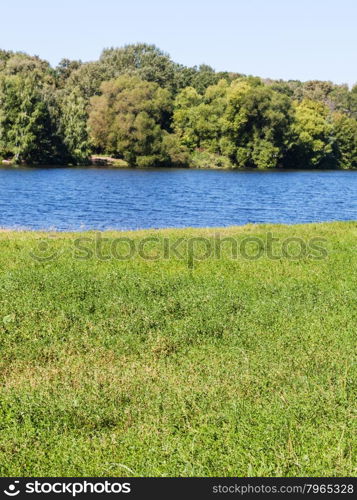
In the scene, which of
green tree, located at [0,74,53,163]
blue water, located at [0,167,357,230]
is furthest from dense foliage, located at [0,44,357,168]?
blue water, located at [0,167,357,230]

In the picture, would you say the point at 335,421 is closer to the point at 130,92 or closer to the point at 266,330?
the point at 266,330

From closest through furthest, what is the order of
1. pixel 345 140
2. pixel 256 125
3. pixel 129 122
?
pixel 129 122 → pixel 256 125 → pixel 345 140

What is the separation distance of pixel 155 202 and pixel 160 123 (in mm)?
74394

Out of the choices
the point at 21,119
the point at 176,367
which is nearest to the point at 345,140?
the point at 21,119

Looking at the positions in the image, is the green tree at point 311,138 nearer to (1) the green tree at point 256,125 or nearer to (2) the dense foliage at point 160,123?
(2) the dense foliage at point 160,123

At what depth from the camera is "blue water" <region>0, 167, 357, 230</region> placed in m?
42.0

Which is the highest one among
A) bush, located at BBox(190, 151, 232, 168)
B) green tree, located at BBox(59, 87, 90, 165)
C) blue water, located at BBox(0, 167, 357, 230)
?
green tree, located at BBox(59, 87, 90, 165)

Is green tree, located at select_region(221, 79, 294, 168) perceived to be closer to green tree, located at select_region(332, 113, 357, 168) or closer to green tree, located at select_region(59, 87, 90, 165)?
green tree, located at select_region(332, 113, 357, 168)

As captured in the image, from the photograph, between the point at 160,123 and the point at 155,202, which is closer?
the point at 155,202

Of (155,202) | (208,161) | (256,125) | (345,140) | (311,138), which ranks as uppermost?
(256,125)

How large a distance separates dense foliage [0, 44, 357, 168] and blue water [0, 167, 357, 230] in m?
23.6

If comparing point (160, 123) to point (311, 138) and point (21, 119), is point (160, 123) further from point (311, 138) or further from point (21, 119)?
point (21, 119)

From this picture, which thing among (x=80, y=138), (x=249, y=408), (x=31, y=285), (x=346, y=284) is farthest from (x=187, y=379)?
(x=80, y=138)

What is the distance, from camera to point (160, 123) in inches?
4921
